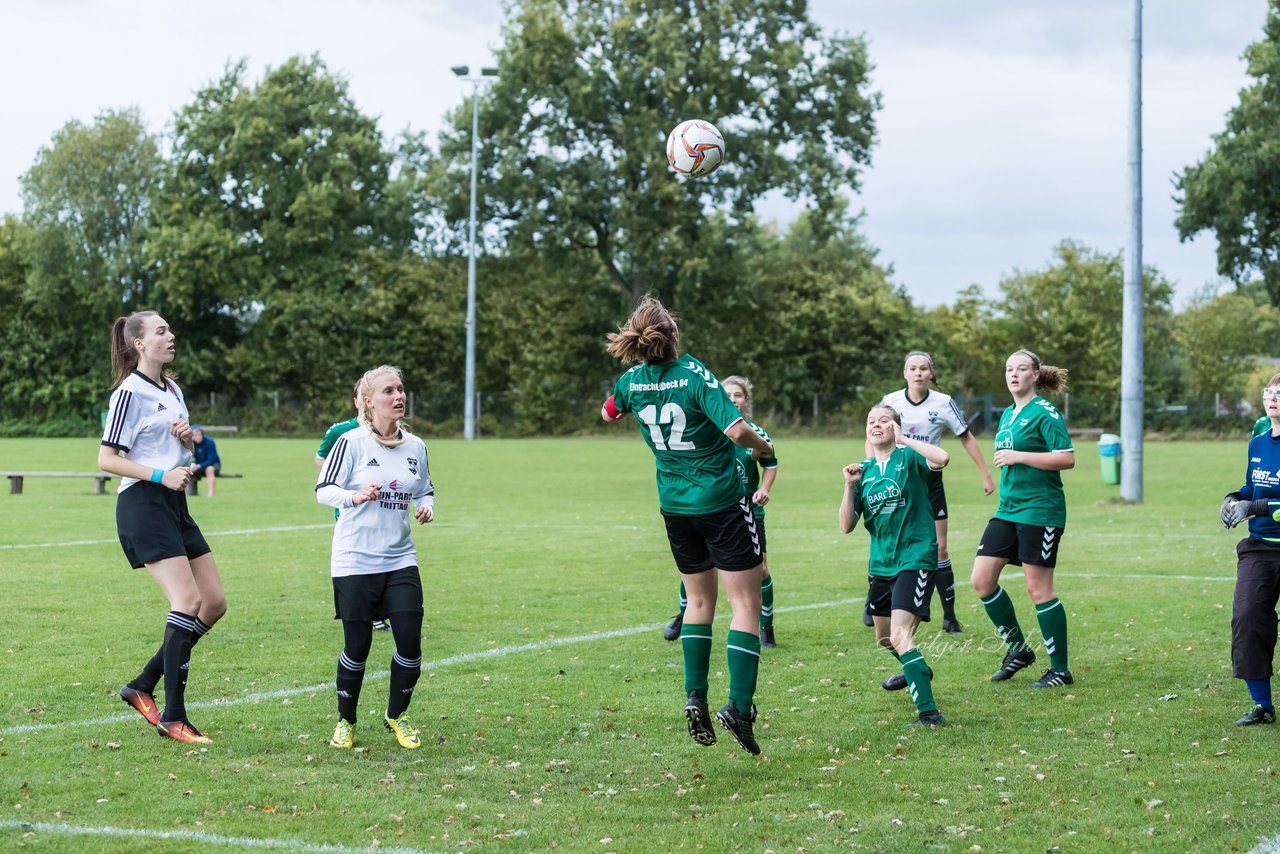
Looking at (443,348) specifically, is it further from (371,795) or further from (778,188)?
(371,795)

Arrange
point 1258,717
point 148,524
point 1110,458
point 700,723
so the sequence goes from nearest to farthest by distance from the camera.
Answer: point 700,723
point 148,524
point 1258,717
point 1110,458

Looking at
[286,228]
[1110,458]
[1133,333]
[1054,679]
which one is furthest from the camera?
[286,228]

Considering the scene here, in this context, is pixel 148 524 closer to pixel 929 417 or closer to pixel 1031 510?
pixel 1031 510

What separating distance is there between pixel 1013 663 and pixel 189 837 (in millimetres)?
4964

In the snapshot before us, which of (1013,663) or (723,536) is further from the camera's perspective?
(1013,663)

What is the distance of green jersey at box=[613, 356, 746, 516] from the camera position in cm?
614

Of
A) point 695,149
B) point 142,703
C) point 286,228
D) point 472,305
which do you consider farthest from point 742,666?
point 286,228

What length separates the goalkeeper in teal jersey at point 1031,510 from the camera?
7.96 metres

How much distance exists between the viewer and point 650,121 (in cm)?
5309

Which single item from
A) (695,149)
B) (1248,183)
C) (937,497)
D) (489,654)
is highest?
(1248,183)

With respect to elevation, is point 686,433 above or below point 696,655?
above

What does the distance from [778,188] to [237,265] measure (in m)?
21.8

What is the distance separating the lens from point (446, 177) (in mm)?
54656

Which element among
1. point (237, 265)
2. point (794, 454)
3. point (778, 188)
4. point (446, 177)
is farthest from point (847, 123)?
point (237, 265)
